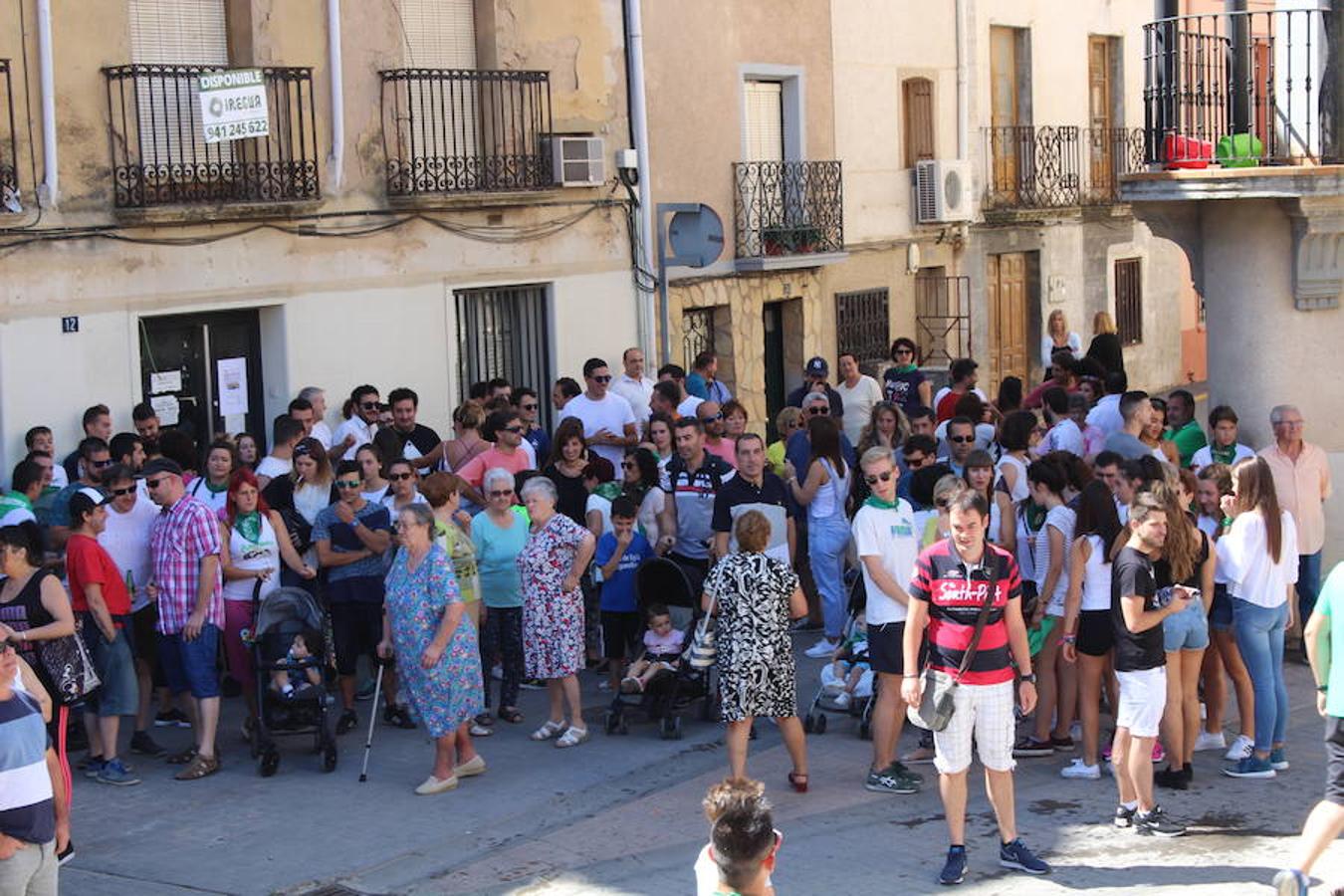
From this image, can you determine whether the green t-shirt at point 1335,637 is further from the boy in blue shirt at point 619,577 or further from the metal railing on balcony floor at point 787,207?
the metal railing on balcony floor at point 787,207

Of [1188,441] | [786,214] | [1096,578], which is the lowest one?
[1096,578]

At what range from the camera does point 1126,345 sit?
28688 mm

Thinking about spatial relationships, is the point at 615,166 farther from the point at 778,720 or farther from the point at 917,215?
the point at 778,720

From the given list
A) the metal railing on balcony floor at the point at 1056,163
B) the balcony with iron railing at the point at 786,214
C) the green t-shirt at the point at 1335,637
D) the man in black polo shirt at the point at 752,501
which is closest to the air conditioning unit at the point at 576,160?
the balcony with iron railing at the point at 786,214

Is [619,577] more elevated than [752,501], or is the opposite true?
[752,501]

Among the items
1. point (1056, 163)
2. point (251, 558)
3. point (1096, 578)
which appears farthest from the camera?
point (1056, 163)

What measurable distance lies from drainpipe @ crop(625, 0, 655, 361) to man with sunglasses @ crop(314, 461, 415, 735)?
826cm

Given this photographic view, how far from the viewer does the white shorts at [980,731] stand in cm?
867

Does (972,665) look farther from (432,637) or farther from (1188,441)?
(1188,441)

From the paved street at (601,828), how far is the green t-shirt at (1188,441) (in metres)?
2.87

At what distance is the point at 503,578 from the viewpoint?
38.5ft

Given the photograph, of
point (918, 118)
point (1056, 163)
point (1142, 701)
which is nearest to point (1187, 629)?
point (1142, 701)

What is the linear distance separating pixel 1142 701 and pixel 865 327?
14610 mm

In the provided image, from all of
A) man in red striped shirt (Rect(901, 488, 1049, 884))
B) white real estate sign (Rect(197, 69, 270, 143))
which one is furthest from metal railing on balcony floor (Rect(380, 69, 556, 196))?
man in red striped shirt (Rect(901, 488, 1049, 884))
